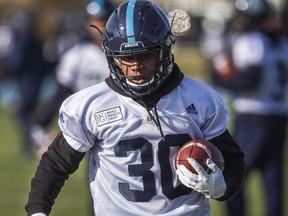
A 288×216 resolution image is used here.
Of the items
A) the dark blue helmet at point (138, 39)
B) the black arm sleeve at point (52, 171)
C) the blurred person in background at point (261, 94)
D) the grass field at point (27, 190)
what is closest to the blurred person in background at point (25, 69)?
the grass field at point (27, 190)

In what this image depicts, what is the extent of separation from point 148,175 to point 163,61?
52cm

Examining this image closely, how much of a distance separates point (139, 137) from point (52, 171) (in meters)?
0.43

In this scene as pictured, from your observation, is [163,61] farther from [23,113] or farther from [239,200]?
[23,113]

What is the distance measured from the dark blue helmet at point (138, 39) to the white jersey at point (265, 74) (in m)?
3.53

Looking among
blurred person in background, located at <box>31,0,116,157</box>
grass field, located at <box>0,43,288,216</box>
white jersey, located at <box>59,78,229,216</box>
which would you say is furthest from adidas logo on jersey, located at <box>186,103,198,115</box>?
grass field, located at <box>0,43,288,216</box>

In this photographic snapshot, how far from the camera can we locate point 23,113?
15.1 metres

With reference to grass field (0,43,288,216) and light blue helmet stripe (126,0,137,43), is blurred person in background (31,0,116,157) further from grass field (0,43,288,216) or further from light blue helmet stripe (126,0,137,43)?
light blue helmet stripe (126,0,137,43)

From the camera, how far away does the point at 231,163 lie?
4.59 m

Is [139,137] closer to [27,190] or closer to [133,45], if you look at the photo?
[133,45]

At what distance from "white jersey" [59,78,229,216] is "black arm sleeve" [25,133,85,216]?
53 mm

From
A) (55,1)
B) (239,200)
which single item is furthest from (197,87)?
(55,1)

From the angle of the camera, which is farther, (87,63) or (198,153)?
(87,63)

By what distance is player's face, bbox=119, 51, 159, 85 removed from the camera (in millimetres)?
4309

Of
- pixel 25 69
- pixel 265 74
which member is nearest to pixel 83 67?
pixel 265 74
